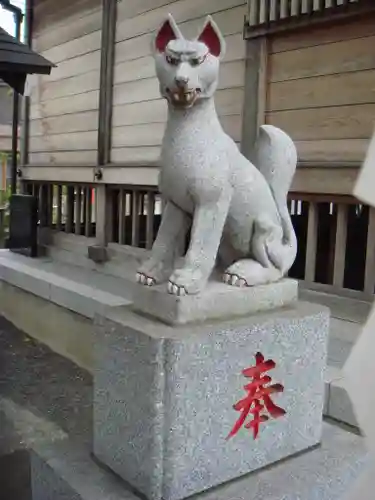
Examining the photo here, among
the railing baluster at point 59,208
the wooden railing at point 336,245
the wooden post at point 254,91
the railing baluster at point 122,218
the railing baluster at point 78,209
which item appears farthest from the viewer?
the railing baluster at point 59,208

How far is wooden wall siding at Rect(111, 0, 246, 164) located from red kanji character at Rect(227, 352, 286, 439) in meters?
2.42

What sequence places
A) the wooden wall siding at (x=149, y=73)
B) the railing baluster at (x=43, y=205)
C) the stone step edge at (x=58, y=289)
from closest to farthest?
the wooden wall siding at (x=149, y=73) → the stone step edge at (x=58, y=289) → the railing baluster at (x=43, y=205)

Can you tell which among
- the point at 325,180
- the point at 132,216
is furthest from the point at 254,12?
the point at 132,216

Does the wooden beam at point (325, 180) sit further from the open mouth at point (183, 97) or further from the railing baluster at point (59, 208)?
the railing baluster at point (59, 208)

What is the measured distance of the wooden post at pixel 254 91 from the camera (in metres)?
3.86

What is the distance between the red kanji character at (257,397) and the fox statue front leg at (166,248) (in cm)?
51

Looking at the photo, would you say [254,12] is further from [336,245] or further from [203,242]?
[203,242]

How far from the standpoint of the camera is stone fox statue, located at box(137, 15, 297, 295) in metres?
1.99

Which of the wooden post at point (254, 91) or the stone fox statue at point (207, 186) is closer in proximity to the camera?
the stone fox statue at point (207, 186)

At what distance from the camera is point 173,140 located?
2051mm

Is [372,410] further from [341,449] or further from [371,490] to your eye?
[341,449]

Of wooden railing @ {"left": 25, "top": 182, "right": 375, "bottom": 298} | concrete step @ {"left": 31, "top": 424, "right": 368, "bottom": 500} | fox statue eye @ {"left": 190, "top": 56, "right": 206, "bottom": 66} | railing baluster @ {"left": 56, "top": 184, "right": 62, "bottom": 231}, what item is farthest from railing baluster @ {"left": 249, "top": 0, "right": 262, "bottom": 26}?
railing baluster @ {"left": 56, "top": 184, "right": 62, "bottom": 231}

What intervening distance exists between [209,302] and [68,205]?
4.64 m

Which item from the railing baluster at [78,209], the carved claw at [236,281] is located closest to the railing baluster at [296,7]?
the carved claw at [236,281]
